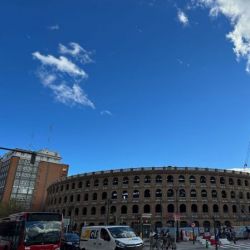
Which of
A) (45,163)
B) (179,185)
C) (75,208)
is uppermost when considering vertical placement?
(45,163)

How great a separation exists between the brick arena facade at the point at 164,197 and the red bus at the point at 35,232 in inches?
1618

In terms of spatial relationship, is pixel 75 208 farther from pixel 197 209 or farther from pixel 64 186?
pixel 197 209

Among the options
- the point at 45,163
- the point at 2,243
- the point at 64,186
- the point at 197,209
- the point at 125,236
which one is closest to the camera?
the point at 125,236

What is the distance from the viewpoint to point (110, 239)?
1638 centimetres

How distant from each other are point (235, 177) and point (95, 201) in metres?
30.0

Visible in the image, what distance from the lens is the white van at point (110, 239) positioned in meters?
15.6

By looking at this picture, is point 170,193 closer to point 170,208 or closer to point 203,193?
point 170,208

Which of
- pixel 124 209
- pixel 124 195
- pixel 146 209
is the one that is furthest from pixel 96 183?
pixel 146 209

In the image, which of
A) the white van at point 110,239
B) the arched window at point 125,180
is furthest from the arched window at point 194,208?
the white van at point 110,239

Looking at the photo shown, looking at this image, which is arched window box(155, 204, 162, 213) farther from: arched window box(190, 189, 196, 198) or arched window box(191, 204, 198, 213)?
arched window box(190, 189, 196, 198)

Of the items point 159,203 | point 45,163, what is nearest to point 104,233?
point 159,203

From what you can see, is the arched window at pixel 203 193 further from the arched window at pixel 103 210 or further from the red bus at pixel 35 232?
the red bus at pixel 35 232

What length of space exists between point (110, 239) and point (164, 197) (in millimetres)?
44829

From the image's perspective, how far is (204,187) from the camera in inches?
2406
